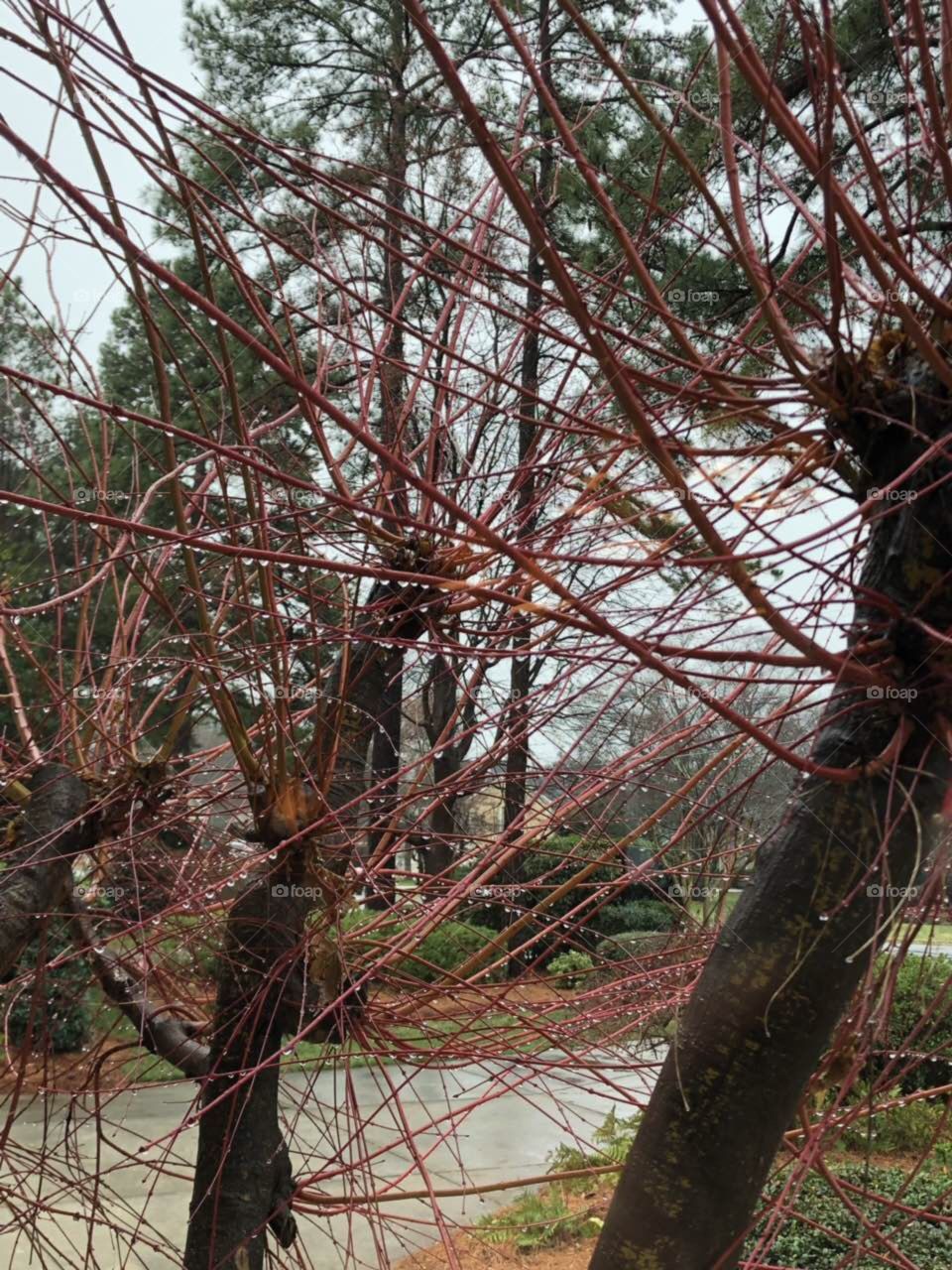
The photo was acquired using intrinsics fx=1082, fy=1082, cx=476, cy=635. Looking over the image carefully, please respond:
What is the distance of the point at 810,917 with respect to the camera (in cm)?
117

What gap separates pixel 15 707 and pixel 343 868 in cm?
73

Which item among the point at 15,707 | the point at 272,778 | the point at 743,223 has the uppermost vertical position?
the point at 743,223

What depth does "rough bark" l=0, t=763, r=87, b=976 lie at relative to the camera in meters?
1.99

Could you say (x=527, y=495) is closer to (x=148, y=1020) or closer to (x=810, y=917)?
(x=148, y=1020)

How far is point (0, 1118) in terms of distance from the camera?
6.20 metres

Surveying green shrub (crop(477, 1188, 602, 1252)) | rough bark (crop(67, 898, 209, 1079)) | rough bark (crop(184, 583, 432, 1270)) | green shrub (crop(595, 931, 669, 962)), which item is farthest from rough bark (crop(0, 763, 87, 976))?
green shrub (crop(477, 1188, 602, 1252))

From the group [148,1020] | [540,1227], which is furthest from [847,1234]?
[148,1020]

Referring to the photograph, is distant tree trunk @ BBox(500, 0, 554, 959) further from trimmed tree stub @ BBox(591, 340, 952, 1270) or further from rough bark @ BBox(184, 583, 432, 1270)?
trimmed tree stub @ BBox(591, 340, 952, 1270)

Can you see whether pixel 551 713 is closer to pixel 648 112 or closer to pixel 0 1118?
pixel 648 112

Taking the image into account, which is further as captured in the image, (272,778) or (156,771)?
(156,771)

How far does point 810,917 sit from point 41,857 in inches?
61.1

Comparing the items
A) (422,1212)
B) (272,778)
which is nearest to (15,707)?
(272,778)

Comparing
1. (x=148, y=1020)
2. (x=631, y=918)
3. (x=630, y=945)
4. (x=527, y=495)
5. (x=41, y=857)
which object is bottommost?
(x=631, y=918)

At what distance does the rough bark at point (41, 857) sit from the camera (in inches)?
78.2
